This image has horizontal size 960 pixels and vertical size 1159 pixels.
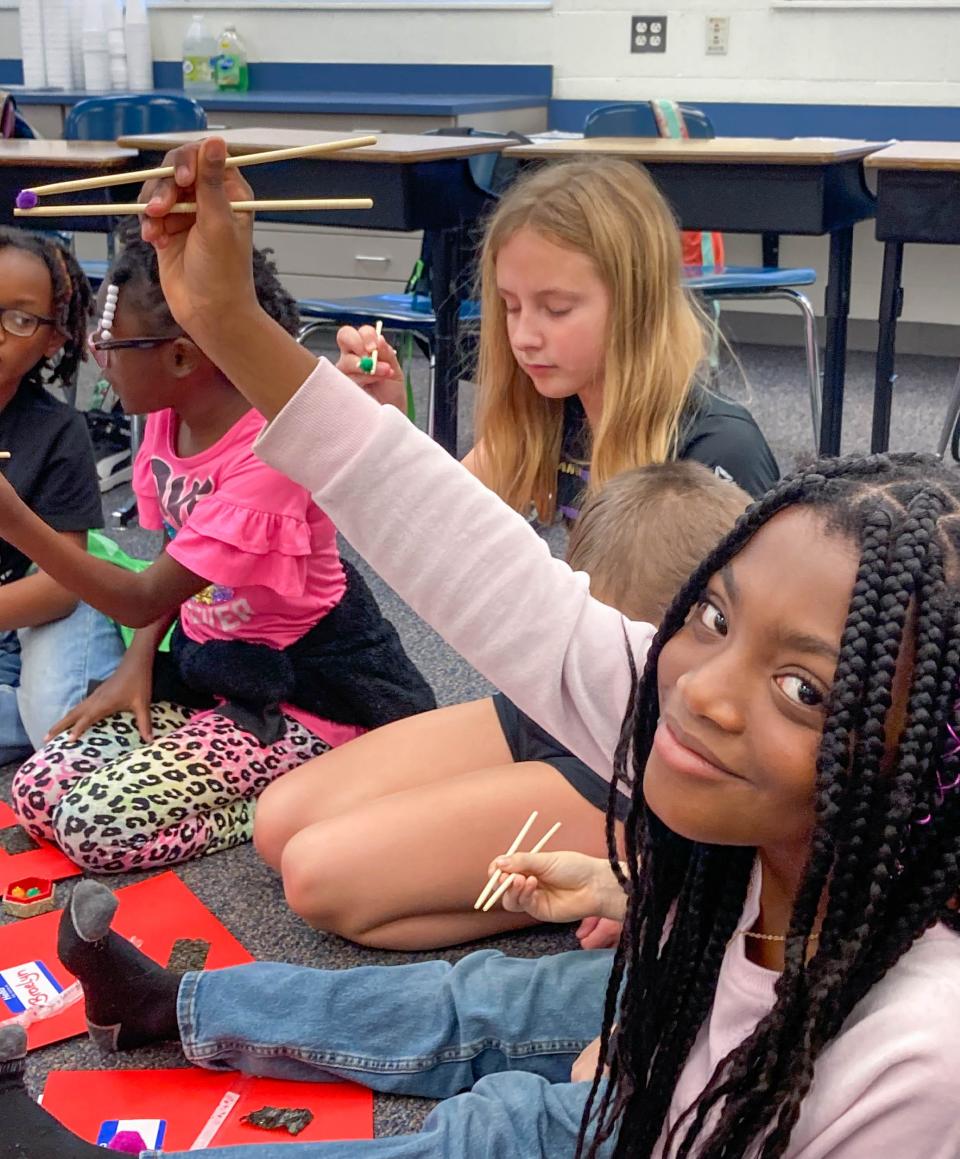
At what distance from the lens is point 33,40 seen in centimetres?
475

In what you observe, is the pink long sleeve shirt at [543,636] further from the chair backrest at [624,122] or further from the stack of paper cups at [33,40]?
the stack of paper cups at [33,40]

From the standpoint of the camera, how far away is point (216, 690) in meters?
1.71

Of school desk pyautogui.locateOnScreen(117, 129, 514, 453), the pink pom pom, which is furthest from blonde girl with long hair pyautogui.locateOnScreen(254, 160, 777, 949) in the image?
school desk pyautogui.locateOnScreen(117, 129, 514, 453)

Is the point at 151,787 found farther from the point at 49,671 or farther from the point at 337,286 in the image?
the point at 337,286

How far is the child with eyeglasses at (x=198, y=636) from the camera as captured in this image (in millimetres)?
1580

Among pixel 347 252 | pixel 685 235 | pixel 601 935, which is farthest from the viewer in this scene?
pixel 347 252

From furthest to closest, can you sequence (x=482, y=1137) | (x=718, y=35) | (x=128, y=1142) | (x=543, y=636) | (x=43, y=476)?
(x=718, y=35), (x=43, y=476), (x=128, y=1142), (x=482, y=1137), (x=543, y=636)

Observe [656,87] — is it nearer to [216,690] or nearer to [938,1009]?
[216,690]

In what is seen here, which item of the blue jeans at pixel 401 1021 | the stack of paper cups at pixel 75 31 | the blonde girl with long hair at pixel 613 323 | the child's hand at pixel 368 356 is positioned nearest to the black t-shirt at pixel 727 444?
the blonde girl with long hair at pixel 613 323

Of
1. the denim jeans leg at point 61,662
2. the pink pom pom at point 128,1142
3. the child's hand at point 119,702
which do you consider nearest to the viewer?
the pink pom pom at point 128,1142

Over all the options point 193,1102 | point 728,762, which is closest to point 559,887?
point 193,1102

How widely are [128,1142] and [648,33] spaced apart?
13.0ft

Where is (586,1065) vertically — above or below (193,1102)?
above

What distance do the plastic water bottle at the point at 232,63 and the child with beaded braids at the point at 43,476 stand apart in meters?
3.17
